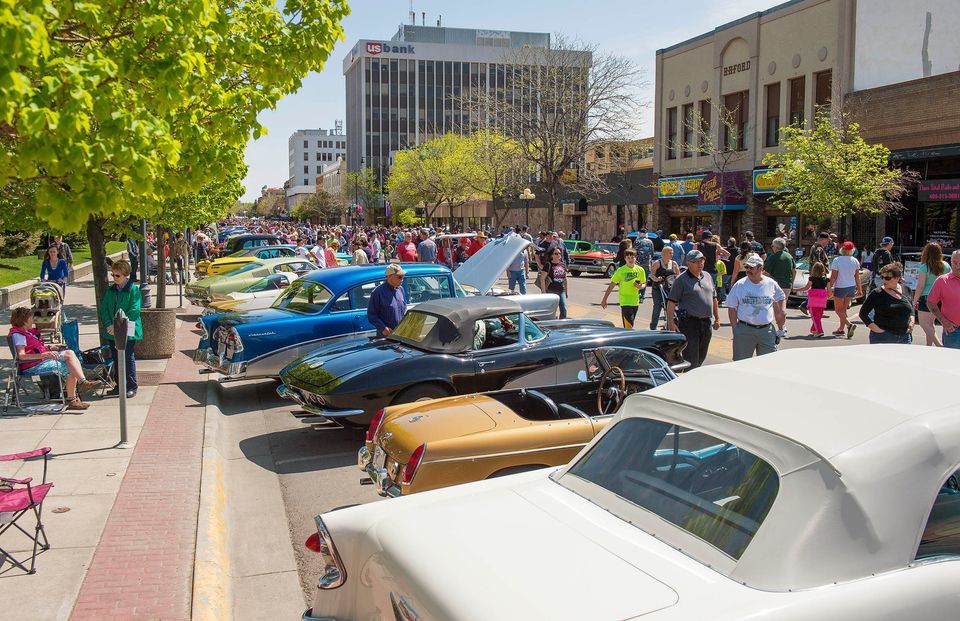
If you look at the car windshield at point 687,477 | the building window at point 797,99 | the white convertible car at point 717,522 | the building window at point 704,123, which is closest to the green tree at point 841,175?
the building window at point 797,99

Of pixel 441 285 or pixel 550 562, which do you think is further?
pixel 441 285

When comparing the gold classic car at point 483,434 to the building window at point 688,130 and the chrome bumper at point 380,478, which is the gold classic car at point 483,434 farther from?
the building window at point 688,130

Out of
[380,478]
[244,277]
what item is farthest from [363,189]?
[380,478]

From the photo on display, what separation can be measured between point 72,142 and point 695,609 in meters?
4.06

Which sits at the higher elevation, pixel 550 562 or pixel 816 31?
pixel 816 31

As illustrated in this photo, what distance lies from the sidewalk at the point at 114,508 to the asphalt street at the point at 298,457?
59 cm

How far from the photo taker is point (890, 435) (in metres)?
3.11

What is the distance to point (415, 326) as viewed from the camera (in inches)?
362

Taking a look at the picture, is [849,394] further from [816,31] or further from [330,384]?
[816,31]

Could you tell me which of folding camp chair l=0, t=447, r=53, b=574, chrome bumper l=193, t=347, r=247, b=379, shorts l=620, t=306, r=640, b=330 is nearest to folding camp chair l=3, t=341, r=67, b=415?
chrome bumper l=193, t=347, r=247, b=379

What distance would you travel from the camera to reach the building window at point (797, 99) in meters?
34.2

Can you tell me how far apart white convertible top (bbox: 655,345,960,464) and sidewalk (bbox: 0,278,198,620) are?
3.31 metres

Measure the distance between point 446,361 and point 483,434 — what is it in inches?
107

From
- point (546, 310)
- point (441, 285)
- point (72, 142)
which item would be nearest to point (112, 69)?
point (72, 142)
